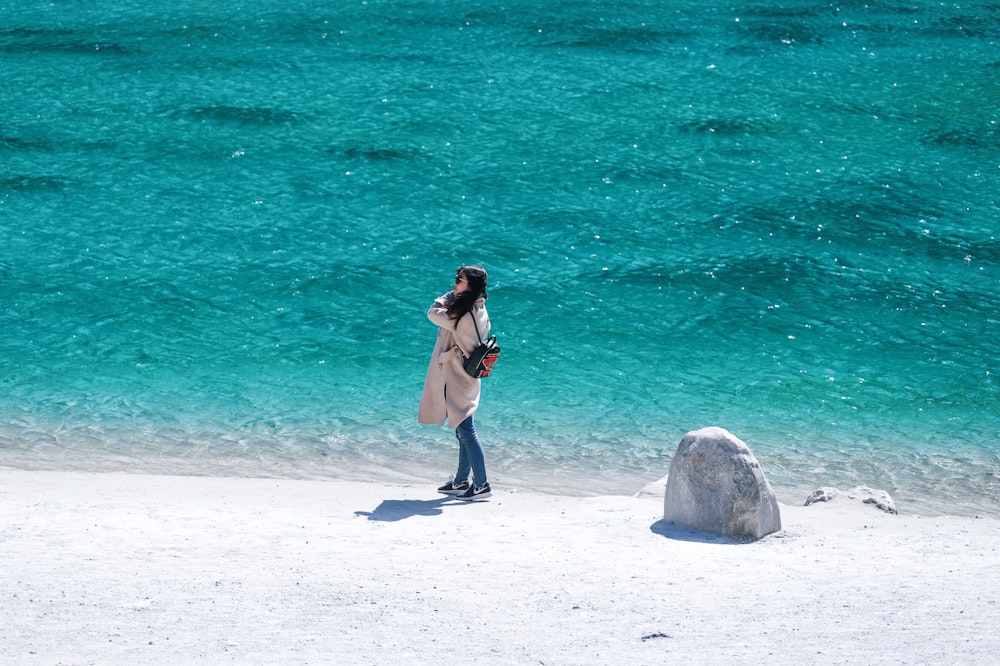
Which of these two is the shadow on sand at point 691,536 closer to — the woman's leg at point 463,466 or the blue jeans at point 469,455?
the blue jeans at point 469,455

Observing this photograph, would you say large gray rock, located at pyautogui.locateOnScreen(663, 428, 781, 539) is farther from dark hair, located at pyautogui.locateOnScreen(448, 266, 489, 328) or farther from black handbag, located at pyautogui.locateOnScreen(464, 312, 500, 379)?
dark hair, located at pyautogui.locateOnScreen(448, 266, 489, 328)

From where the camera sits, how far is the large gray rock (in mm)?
Result: 8750

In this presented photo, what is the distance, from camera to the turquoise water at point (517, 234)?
41.0ft

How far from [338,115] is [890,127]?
1094 centimetres

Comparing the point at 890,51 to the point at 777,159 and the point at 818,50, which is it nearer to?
the point at 818,50

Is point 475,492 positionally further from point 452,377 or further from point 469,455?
point 452,377

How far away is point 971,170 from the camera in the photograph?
21.6 m

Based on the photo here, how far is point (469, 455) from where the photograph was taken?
9.80 metres

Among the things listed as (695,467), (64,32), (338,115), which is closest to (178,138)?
(338,115)

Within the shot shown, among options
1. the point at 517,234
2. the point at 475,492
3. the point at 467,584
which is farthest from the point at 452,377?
the point at 517,234

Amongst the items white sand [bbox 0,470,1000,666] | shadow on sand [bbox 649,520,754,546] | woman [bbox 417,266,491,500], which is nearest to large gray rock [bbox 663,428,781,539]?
shadow on sand [bbox 649,520,754,546]

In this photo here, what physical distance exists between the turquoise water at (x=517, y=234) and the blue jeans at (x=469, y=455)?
127 centimetres

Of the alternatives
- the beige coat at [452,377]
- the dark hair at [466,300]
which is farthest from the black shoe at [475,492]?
the dark hair at [466,300]

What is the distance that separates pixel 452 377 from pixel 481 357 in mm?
346
